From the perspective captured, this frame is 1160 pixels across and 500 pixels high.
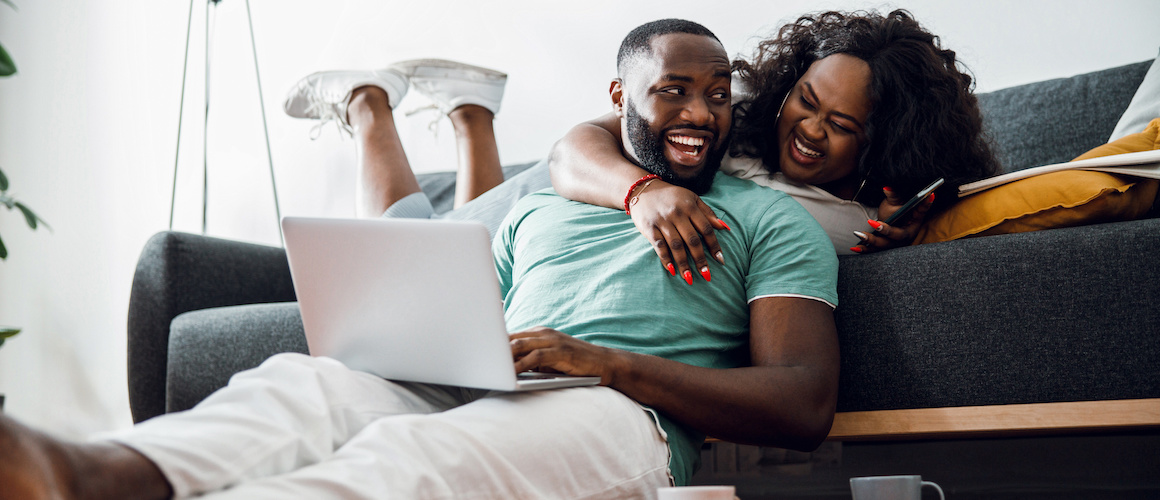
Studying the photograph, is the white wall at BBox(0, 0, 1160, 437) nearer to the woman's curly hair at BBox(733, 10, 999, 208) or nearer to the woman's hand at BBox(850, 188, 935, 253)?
the woman's curly hair at BBox(733, 10, 999, 208)

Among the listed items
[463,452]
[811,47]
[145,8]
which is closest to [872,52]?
[811,47]

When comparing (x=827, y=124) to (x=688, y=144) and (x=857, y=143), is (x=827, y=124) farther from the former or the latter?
(x=688, y=144)

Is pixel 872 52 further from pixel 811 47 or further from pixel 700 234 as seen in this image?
pixel 700 234

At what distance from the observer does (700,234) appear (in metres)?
1.15

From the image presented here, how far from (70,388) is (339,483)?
117 inches

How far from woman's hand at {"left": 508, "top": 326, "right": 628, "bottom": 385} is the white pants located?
31 millimetres

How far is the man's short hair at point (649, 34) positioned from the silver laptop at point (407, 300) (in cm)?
76

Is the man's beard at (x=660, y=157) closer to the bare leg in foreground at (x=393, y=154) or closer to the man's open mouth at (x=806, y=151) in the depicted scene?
the man's open mouth at (x=806, y=151)

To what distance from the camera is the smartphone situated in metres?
1.23

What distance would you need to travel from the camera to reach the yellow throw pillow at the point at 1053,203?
3.66ft

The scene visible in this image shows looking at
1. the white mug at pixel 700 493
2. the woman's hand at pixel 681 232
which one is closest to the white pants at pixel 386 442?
the white mug at pixel 700 493

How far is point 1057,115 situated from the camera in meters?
1.67

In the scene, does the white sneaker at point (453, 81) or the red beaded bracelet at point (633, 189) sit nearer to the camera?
the red beaded bracelet at point (633, 189)

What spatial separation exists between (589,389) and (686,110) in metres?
0.64
